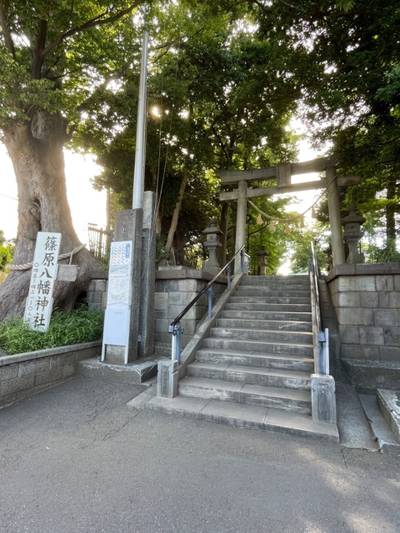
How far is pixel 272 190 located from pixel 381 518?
30.7 feet

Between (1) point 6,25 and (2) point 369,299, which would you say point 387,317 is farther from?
(1) point 6,25

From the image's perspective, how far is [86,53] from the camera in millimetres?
7383

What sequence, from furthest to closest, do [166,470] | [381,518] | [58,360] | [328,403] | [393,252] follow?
[393,252] → [58,360] → [328,403] → [166,470] → [381,518]

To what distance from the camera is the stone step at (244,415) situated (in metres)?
3.25

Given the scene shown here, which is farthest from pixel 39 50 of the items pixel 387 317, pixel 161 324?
pixel 387 317

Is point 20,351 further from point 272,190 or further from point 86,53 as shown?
point 272,190

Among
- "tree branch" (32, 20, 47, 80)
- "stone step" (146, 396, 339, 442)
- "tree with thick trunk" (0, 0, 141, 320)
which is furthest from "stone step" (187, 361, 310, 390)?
"tree branch" (32, 20, 47, 80)

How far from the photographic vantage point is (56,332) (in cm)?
529

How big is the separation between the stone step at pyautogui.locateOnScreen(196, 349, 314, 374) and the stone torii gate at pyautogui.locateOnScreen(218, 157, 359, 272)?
14.8ft

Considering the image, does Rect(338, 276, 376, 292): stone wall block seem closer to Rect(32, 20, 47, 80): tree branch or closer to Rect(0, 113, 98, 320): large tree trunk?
Rect(0, 113, 98, 320): large tree trunk

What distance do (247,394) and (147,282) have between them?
3035 mm

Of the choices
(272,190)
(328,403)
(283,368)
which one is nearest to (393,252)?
(283,368)

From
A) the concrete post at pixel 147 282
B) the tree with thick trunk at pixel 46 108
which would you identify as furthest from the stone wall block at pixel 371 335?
the tree with thick trunk at pixel 46 108

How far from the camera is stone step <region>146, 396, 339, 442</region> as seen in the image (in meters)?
3.25
